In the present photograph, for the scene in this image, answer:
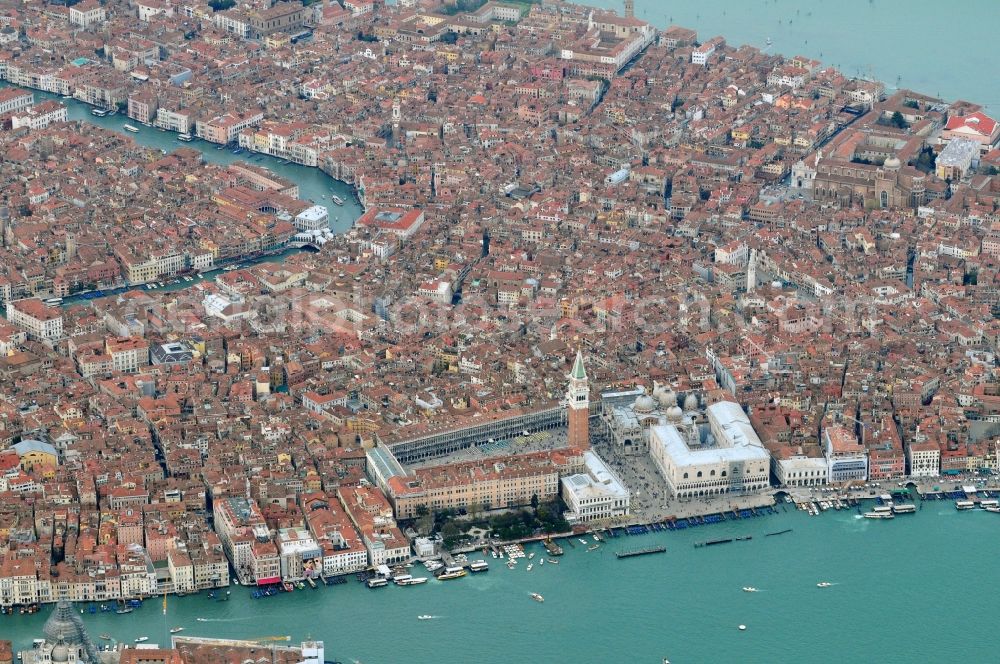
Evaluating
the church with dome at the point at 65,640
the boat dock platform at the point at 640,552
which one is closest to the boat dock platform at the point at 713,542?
the boat dock platform at the point at 640,552

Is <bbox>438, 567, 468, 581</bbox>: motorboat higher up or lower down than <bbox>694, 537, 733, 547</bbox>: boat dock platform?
lower down

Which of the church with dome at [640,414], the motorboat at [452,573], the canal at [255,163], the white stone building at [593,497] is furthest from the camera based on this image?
the canal at [255,163]

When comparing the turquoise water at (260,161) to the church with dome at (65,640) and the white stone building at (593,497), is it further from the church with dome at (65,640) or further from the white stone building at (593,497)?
the church with dome at (65,640)

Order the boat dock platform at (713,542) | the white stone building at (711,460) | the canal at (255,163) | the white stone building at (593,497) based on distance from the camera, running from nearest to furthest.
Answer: the boat dock platform at (713,542)
the white stone building at (593,497)
the white stone building at (711,460)
the canal at (255,163)

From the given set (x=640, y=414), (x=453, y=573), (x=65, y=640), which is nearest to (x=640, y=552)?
(x=453, y=573)

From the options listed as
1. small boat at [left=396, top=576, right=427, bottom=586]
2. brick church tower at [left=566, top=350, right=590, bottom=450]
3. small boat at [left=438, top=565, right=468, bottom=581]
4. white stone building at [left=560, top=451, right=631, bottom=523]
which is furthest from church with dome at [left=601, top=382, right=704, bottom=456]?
small boat at [left=396, top=576, right=427, bottom=586]

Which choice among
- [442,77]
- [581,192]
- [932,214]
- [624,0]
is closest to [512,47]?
[442,77]

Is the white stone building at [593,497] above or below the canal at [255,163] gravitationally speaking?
below

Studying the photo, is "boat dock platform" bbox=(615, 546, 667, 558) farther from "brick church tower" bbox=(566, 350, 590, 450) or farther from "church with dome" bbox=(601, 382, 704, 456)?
"church with dome" bbox=(601, 382, 704, 456)

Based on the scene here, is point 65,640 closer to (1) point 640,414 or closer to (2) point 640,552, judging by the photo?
(2) point 640,552
